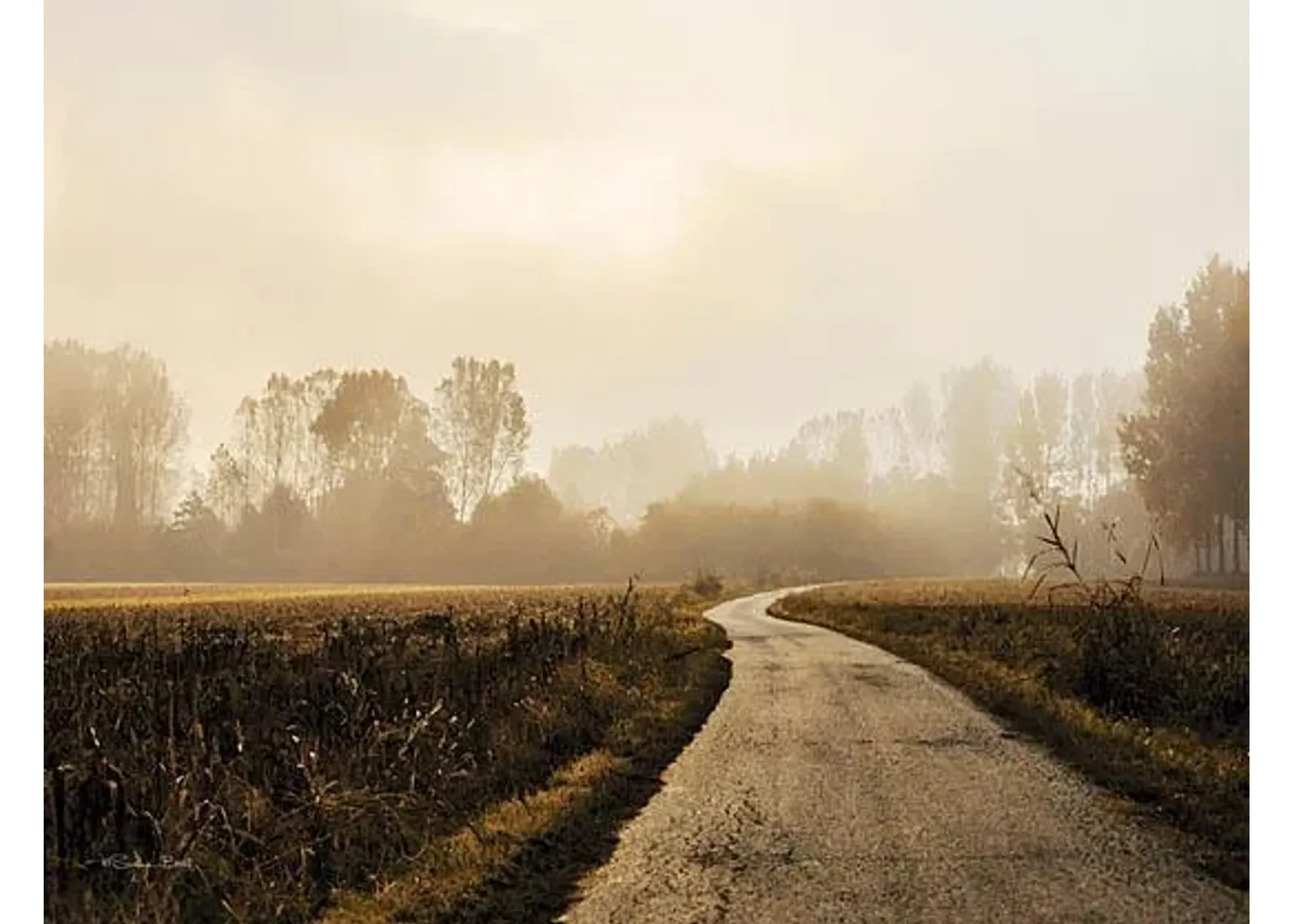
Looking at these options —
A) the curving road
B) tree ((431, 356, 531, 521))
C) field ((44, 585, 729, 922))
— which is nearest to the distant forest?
tree ((431, 356, 531, 521))

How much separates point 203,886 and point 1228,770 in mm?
9291

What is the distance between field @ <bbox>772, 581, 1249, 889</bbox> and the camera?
10258 mm

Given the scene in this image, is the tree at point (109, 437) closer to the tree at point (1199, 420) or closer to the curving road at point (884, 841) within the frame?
the curving road at point (884, 841)

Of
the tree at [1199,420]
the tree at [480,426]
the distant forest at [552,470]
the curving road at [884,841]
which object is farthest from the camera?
the tree at [480,426]

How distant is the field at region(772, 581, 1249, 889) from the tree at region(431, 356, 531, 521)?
8836mm

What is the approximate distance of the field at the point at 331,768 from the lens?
7945mm

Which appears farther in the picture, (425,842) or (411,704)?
(411,704)

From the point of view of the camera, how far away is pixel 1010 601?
3916 centimetres

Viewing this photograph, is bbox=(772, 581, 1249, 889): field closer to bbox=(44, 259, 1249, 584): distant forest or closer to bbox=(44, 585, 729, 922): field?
bbox=(44, 259, 1249, 584): distant forest

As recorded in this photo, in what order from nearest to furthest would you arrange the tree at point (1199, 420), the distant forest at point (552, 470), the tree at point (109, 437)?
the tree at point (1199, 420)
the tree at point (109, 437)
the distant forest at point (552, 470)

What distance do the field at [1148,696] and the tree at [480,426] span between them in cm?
884

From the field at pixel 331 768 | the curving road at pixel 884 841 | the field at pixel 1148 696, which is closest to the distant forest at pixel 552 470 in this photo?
the field at pixel 1148 696
